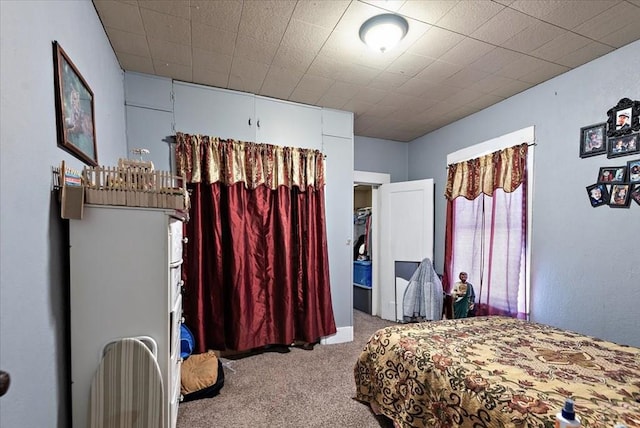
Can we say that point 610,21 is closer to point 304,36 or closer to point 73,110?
point 304,36

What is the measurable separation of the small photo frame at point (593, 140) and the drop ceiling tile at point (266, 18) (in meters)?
2.41

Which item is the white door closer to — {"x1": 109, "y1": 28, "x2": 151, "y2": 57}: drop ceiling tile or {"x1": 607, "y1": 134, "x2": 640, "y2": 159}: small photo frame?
{"x1": 607, "y1": 134, "x2": 640, "y2": 159}: small photo frame

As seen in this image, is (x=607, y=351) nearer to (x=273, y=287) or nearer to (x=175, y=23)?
(x=273, y=287)

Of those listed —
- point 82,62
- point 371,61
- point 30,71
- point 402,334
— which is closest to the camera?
point 30,71

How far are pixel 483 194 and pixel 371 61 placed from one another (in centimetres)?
190

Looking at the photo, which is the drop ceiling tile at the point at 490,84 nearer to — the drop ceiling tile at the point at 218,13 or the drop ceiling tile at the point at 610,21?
the drop ceiling tile at the point at 610,21

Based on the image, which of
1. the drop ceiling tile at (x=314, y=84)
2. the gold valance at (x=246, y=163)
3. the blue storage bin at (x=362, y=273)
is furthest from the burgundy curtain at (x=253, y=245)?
the blue storage bin at (x=362, y=273)

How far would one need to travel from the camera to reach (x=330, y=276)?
323 centimetres

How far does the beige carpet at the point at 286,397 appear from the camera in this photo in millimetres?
1851

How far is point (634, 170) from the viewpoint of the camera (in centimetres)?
198

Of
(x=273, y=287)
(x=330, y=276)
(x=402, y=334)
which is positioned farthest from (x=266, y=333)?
(x=402, y=334)

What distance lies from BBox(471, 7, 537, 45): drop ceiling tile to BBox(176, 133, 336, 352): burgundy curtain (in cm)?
175

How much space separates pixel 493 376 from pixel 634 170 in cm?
188

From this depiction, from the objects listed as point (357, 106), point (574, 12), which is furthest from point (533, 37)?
point (357, 106)
